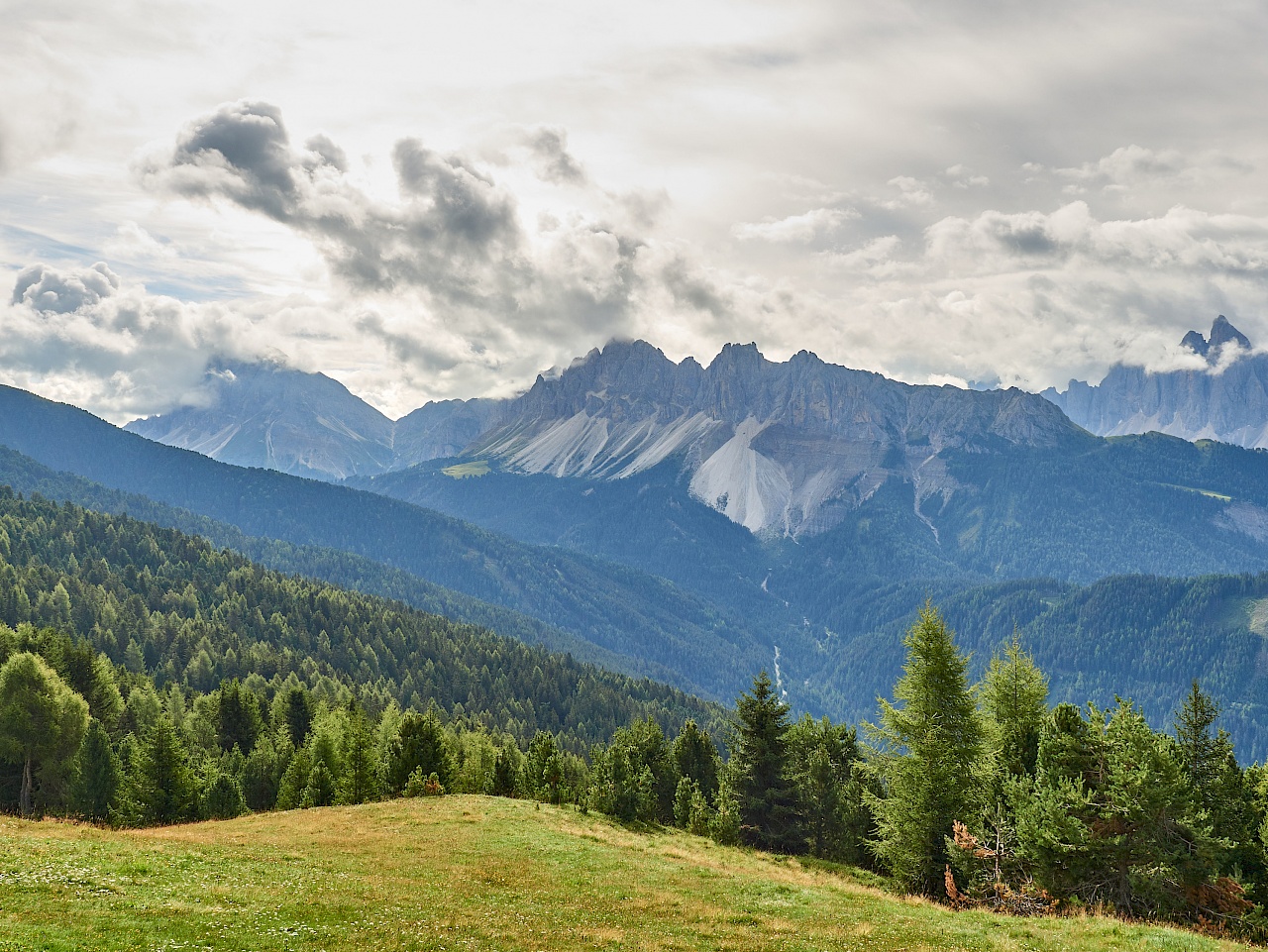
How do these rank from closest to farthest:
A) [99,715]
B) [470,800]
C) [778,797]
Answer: [470,800], [778,797], [99,715]

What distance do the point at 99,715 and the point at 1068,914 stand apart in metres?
97.5

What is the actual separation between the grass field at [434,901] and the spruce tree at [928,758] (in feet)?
19.2

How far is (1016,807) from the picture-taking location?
44.1 m

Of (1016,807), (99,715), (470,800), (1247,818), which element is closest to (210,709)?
(99,715)

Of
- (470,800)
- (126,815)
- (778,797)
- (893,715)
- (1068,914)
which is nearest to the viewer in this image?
(1068,914)

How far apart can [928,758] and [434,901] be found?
30.5 m

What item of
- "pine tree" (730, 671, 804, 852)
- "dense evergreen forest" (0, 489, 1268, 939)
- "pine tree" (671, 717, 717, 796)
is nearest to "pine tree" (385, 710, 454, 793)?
"dense evergreen forest" (0, 489, 1268, 939)

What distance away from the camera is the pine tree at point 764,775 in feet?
241

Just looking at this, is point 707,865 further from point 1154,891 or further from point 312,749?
point 312,749

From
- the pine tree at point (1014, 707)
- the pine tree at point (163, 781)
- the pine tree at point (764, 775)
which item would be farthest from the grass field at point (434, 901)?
the pine tree at point (764, 775)

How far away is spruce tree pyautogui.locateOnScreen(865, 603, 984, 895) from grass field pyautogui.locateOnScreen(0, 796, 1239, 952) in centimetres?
587

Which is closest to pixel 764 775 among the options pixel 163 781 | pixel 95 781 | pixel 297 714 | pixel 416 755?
pixel 416 755

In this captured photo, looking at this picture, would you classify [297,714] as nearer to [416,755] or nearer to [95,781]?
[95,781]

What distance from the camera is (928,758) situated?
49188 millimetres
